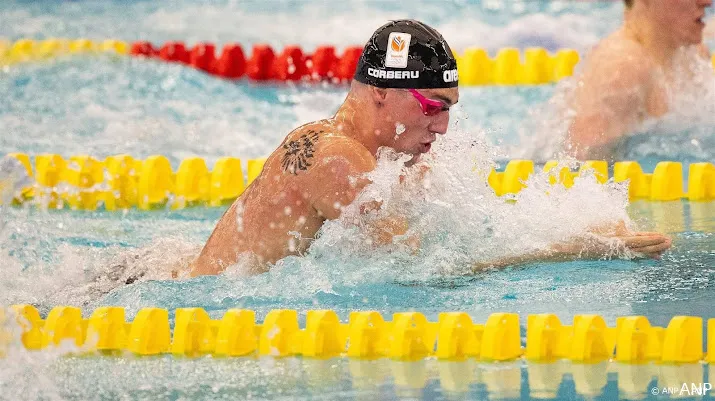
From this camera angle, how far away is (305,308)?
11.9 feet

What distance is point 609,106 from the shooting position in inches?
215

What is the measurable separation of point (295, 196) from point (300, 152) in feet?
0.43

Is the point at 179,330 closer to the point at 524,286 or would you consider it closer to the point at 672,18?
the point at 524,286

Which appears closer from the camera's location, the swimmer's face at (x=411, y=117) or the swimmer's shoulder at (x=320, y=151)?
the swimmer's shoulder at (x=320, y=151)

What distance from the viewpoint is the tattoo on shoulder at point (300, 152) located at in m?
3.50

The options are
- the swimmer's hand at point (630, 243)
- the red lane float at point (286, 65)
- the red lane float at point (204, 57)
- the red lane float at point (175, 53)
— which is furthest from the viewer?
the red lane float at point (175, 53)

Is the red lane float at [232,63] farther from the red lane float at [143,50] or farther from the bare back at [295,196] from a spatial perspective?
the bare back at [295,196]

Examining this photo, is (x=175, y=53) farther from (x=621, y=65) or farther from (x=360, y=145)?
(x=360, y=145)

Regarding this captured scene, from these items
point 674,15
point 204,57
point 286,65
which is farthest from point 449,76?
point 204,57

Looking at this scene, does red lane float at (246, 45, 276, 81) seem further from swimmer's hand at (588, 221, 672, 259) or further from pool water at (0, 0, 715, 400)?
swimmer's hand at (588, 221, 672, 259)

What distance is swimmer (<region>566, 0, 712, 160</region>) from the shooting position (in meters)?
5.45

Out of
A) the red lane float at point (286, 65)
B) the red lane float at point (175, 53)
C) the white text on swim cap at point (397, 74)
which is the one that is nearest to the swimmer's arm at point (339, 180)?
the white text on swim cap at point (397, 74)

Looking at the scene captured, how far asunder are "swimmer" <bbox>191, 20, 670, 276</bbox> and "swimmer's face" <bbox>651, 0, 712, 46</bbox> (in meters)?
2.09

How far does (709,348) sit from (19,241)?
9.14 feet
